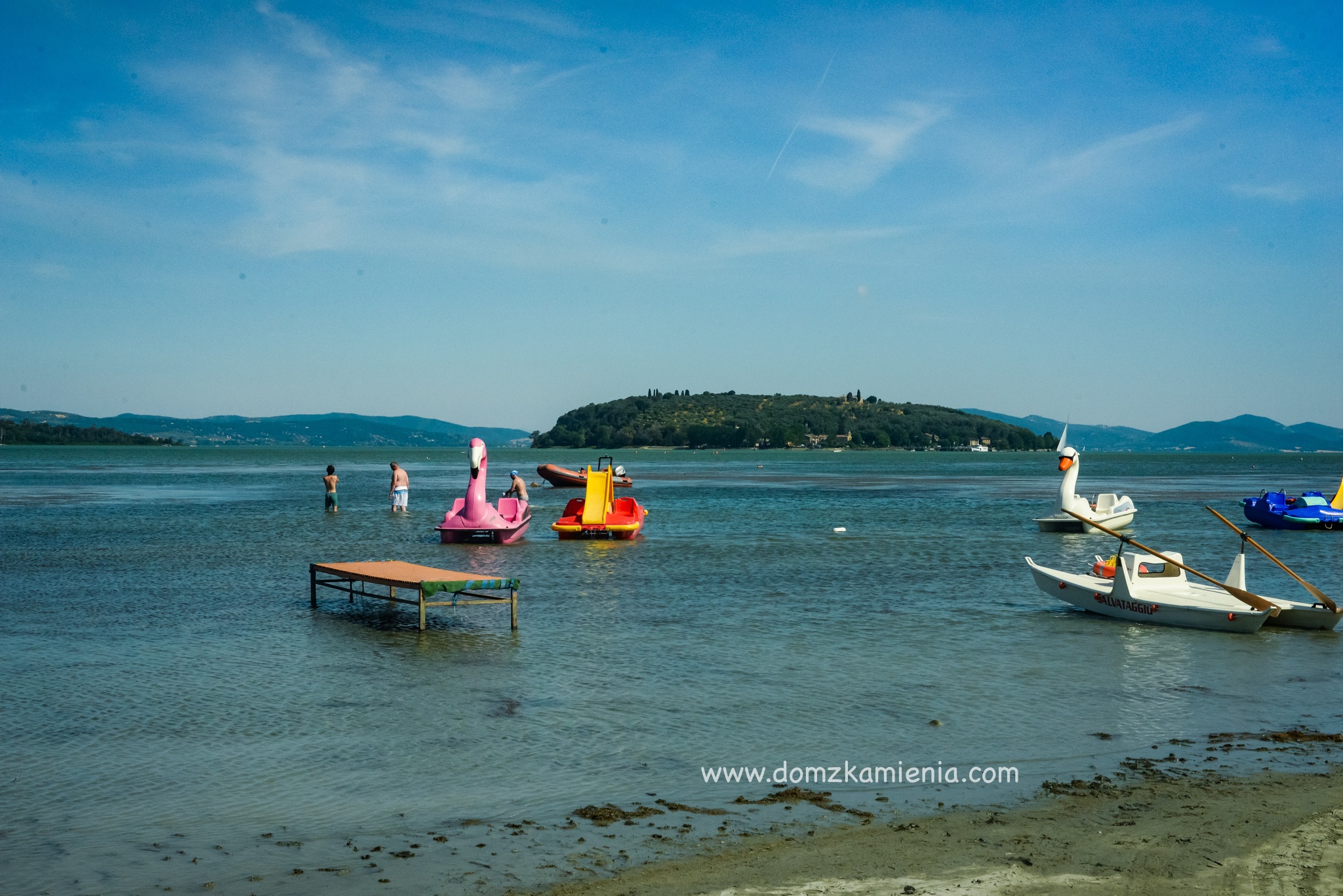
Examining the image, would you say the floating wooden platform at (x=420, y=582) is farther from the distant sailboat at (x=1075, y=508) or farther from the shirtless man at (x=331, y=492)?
the shirtless man at (x=331, y=492)

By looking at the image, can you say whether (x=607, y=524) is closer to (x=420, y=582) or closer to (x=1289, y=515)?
(x=420, y=582)

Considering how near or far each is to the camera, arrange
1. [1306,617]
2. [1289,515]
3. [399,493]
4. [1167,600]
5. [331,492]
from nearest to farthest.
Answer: [1306,617], [1167,600], [1289,515], [331,492], [399,493]

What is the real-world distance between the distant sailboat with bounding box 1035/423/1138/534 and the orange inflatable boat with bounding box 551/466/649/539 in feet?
42.6

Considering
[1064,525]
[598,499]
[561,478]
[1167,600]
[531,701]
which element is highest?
[598,499]

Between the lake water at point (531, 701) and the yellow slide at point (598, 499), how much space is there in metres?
4.13

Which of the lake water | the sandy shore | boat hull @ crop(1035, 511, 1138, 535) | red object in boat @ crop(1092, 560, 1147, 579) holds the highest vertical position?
red object in boat @ crop(1092, 560, 1147, 579)

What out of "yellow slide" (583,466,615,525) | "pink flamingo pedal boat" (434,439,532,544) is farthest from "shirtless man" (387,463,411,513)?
"pink flamingo pedal boat" (434,439,532,544)

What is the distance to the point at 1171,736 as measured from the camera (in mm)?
9680

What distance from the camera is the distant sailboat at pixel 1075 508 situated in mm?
31359

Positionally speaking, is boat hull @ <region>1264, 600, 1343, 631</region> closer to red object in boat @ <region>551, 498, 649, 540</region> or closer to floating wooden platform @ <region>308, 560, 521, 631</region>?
floating wooden platform @ <region>308, 560, 521, 631</region>

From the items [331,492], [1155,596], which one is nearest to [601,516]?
[331,492]

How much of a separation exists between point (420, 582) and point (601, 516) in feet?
50.3

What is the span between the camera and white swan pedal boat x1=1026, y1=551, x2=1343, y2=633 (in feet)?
48.8

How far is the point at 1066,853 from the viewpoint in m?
6.76
